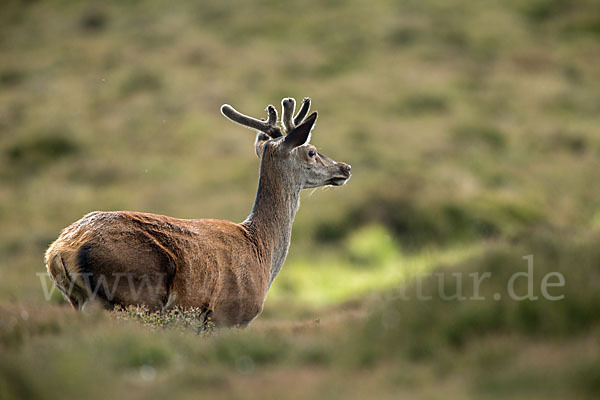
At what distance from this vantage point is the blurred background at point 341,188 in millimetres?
5398

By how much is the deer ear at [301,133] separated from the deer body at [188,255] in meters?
0.01

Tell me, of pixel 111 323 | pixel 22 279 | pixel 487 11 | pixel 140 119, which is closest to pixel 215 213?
pixel 22 279

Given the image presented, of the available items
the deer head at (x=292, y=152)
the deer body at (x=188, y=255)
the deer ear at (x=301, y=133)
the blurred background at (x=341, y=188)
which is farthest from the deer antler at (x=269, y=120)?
the blurred background at (x=341, y=188)

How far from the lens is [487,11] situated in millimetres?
41688

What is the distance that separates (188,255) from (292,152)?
2642mm

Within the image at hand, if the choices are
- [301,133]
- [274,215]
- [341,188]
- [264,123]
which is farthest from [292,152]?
[341,188]

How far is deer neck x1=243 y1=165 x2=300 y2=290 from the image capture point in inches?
381

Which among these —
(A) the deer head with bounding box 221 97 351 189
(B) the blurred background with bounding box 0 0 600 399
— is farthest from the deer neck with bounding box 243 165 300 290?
(B) the blurred background with bounding box 0 0 600 399

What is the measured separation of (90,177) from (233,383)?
24768mm

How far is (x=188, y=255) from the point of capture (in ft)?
26.2

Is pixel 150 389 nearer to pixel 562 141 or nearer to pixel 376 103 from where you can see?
pixel 562 141

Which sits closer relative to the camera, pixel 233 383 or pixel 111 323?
pixel 233 383

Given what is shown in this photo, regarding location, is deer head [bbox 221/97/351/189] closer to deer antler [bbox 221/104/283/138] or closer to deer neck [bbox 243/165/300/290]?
deer antler [bbox 221/104/283/138]

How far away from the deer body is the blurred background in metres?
0.46
